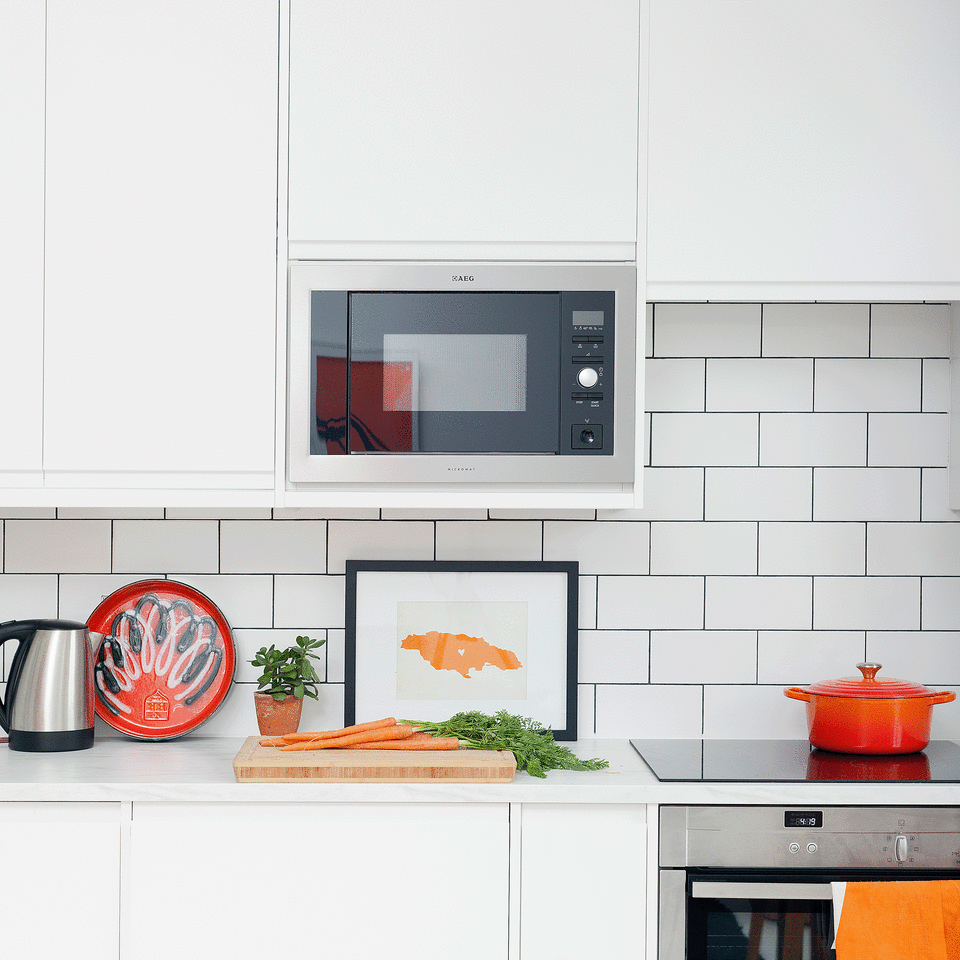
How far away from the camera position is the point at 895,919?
167 cm

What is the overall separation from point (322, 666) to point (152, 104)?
1189mm

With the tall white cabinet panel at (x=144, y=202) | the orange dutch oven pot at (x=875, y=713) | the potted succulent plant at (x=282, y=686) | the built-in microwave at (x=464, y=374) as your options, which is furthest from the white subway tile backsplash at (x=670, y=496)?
the tall white cabinet panel at (x=144, y=202)

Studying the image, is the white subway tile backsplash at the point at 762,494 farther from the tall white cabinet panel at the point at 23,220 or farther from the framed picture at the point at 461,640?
the tall white cabinet panel at the point at 23,220

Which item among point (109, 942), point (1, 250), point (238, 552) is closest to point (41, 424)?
point (1, 250)

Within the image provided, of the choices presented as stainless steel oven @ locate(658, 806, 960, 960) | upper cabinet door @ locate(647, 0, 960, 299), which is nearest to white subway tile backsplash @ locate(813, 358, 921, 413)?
upper cabinet door @ locate(647, 0, 960, 299)

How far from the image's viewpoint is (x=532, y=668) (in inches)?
84.8

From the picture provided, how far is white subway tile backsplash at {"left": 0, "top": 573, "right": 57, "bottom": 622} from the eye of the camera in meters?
2.18

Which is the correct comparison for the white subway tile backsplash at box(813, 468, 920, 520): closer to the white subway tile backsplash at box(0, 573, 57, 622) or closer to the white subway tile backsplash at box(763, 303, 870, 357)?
the white subway tile backsplash at box(763, 303, 870, 357)

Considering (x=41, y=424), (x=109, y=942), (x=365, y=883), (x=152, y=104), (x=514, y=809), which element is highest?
(x=152, y=104)

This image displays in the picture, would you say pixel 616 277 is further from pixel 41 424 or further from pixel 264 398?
pixel 41 424

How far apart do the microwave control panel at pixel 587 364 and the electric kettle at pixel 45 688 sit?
42.2 inches

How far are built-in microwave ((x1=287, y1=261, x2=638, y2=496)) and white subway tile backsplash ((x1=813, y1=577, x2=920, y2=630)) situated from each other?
0.66 metres

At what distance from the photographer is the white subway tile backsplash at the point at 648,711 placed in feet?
7.17

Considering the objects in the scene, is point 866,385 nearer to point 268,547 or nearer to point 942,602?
point 942,602
